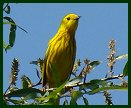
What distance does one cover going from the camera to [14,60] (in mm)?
2641

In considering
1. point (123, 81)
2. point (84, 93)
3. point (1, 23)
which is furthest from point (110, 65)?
point (1, 23)

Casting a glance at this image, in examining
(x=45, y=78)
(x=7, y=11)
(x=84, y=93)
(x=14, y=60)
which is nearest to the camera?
(x=84, y=93)

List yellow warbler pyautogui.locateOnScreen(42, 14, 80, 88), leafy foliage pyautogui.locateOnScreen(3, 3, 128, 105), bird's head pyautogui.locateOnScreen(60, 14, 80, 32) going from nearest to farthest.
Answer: leafy foliage pyautogui.locateOnScreen(3, 3, 128, 105) → yellow warbler pyautogui.locateOnScreen(42, 14, 80, 88) → bird's head pyautogui.locateOnScreen(60, 14, 80, 32)

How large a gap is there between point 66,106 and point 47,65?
3124 millimetres

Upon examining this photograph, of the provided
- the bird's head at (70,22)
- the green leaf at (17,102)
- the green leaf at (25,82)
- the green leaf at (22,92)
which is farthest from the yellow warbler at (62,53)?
the green leaf at (17,102)

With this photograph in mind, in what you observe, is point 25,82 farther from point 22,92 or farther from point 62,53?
point 62,53

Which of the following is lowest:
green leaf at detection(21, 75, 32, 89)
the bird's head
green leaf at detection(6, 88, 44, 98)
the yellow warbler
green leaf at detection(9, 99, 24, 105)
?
green leaf at detection(9, 99, 24, 105)

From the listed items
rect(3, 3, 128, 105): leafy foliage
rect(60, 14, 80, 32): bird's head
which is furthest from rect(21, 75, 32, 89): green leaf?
rect(60, 14, 80, 32): bird's head

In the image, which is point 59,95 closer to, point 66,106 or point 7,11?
point 66,106

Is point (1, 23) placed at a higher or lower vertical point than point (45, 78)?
higher

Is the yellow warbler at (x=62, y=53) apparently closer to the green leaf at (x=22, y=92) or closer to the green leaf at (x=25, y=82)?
the green leaf at (x=25, y=82)

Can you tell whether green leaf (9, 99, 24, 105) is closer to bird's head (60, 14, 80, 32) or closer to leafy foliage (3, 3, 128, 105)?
leafy foliage (3, 3, 128, 105)

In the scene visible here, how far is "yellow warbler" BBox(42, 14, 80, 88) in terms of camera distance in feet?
18.1

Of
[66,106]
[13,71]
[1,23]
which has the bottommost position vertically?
[66,106]
